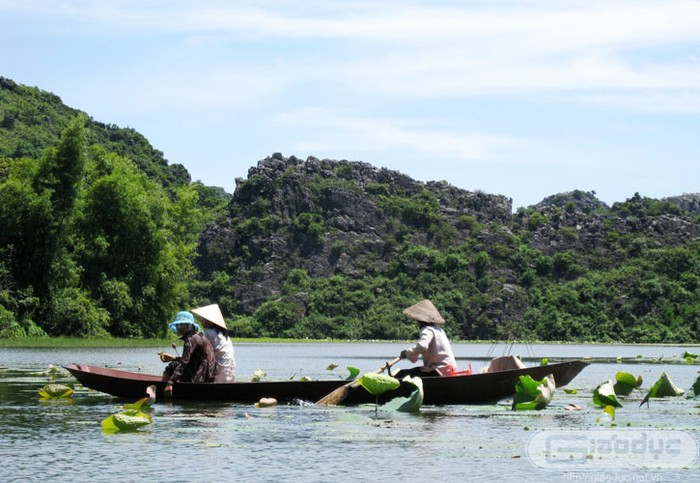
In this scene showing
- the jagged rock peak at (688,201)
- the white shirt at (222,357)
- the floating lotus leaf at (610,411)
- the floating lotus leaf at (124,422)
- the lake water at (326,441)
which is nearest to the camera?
the lake water at (326,441)

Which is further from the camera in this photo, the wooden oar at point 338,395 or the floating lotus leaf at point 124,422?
the wooden oar at point 338,395

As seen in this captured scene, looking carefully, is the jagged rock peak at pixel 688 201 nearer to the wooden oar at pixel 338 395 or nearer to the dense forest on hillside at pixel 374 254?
the dense forest on hillside at pixel 374 254

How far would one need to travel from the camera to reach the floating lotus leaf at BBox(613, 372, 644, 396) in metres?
17.9

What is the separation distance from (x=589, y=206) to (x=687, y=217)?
64151 mm

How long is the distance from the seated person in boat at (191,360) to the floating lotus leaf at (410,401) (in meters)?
2.79

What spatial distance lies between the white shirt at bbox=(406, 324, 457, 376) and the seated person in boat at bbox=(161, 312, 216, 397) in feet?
9.93

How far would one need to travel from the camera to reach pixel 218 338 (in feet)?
56.3

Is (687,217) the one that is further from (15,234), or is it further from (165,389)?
(165,389)

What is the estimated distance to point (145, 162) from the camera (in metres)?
114

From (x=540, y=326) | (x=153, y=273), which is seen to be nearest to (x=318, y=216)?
(x=540, y=326)

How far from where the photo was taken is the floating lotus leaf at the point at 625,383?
58.9 ft

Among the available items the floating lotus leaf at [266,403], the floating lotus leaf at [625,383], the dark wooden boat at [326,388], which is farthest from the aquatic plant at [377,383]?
the floating lotus leaf at [625,383]

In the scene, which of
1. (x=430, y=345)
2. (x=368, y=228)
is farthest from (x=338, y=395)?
(x=368, y=228)

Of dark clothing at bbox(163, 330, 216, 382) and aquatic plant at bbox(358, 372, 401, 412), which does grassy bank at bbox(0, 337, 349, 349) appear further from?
aquatic plant at bbox(358, 372, 401, 412)
